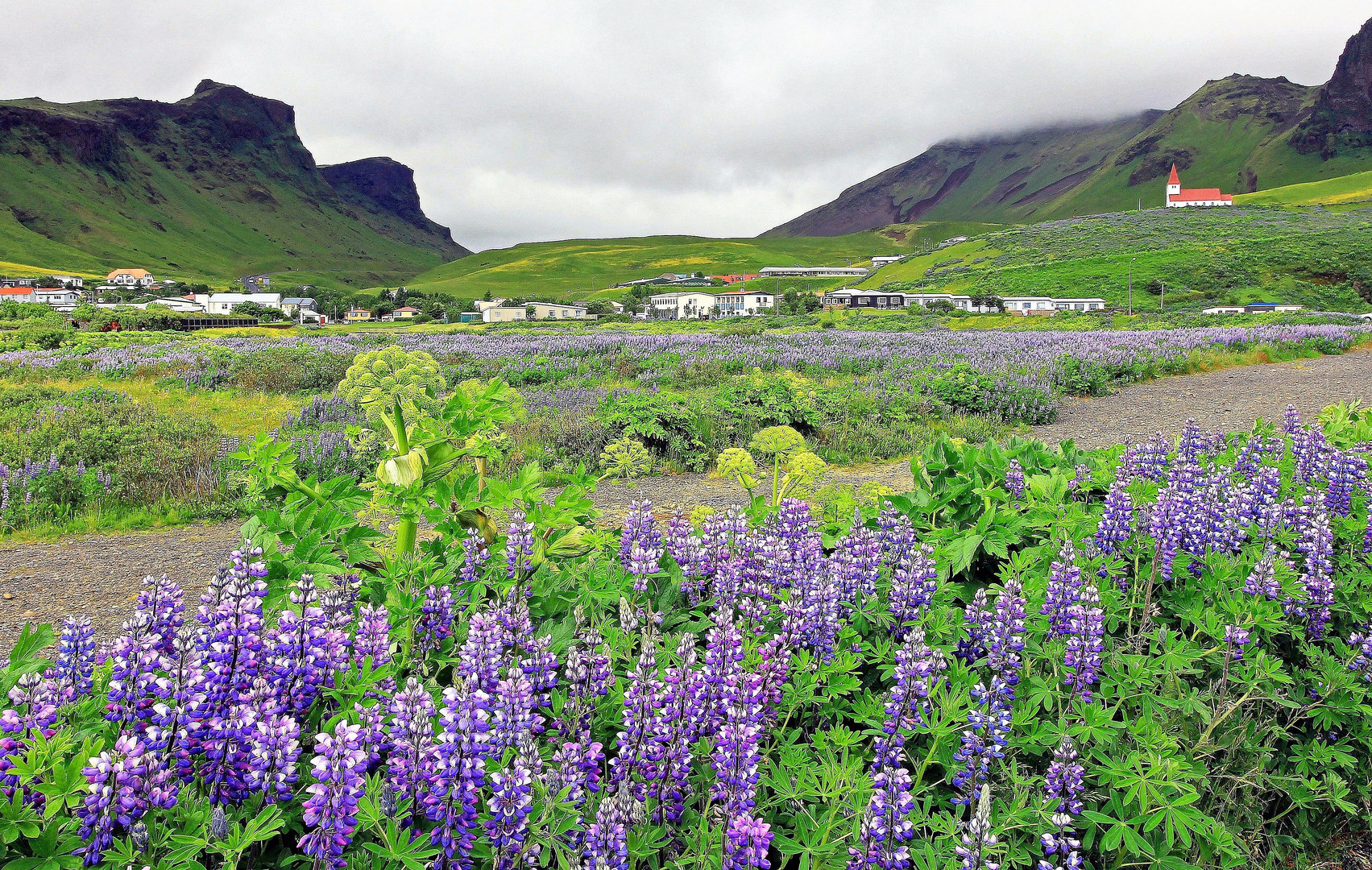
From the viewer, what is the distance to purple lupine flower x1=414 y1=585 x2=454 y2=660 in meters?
2.53

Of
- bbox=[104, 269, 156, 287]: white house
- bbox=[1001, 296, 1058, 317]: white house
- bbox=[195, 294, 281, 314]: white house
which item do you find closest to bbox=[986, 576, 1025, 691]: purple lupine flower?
bbox=[1001, 296, 1058, 317]: white house

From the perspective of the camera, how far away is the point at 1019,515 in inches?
146

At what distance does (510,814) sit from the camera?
1.65 meters

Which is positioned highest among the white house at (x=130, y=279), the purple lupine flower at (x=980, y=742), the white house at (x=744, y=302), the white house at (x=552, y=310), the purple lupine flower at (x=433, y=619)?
the white house at (x=130, y=279)

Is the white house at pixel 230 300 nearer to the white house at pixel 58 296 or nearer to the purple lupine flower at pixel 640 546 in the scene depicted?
the white house at pixel 58 296

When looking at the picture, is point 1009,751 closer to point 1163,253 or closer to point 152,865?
point 152,865

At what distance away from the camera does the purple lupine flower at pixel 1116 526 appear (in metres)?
3.41

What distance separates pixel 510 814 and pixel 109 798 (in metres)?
0.84

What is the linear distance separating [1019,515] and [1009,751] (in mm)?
1576

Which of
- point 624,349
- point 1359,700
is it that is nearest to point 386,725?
point 1359,700

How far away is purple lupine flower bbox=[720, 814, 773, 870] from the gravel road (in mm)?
3514

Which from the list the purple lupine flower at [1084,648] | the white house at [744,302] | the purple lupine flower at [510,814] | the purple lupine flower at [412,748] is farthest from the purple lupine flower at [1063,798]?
the white house at [744,302]

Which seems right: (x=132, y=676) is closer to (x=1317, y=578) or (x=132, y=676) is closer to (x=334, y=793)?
(x=334, y=793)

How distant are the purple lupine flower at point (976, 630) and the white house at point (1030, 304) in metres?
83.0
